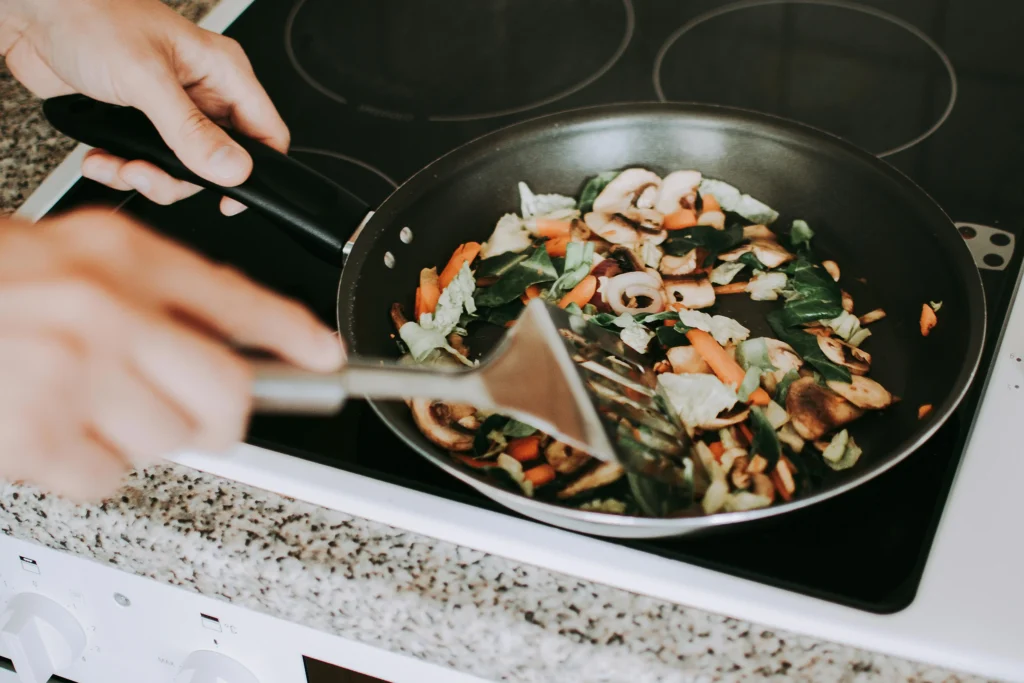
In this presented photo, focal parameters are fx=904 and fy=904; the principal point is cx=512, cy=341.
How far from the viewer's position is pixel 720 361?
0.78 metres

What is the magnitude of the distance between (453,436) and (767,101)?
1.86 ft

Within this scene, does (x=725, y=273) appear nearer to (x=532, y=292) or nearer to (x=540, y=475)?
(x=532, y=292)

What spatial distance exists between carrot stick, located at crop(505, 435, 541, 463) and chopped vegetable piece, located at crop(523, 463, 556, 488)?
0.05 feet

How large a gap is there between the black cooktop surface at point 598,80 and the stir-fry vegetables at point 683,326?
11cm

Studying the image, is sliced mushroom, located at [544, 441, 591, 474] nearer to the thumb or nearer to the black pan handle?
the black pan handle

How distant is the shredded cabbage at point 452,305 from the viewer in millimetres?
836

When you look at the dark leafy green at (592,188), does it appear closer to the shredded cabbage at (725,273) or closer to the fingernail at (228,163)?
the shredded cabbage at (725,273)

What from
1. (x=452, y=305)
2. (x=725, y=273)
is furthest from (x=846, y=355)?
(x=452, y=305)

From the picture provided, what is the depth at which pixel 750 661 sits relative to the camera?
57 centimetres

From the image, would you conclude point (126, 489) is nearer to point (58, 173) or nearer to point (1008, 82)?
point (58, 173)

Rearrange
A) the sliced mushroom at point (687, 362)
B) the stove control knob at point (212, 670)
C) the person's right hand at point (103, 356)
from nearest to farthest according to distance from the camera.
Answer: the person's right hand at point (103, 356) < the stove control knob at point (212, 670) < the sliced mushroom at point (687, 362)

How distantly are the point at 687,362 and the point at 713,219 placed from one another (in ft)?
0.68

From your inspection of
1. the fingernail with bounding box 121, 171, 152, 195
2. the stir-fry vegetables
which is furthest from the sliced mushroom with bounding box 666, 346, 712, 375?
the fingernail with bounding box 121, 171, 152, 195

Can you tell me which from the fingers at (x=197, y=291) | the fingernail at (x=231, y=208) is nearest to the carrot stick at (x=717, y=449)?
the fingers at (x=197, y=291)
